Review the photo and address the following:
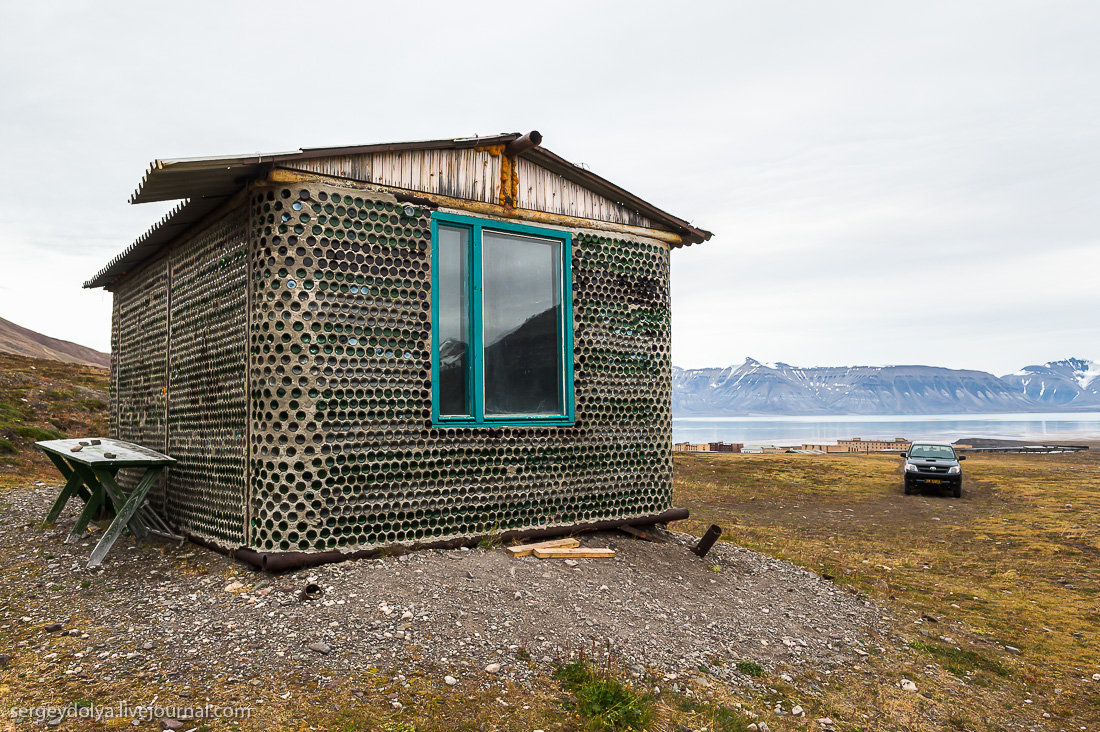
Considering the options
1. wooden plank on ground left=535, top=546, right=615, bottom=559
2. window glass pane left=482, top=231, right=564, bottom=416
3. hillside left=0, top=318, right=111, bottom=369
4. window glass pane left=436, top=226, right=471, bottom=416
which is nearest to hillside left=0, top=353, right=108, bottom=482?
window glass pane left=436, top=226, right=471, bottom=416

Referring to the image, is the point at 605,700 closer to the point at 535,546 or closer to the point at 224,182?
the point at 535,546

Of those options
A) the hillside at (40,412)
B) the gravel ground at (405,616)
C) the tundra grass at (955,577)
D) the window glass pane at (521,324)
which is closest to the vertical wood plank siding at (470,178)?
the window glass pane at (521,324)

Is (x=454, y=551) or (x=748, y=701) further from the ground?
(x=454, y=551)

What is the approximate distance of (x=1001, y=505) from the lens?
21.9 m

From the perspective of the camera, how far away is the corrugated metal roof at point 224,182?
723cm

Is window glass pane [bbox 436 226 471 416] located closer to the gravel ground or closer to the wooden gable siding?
the wooden gable siding

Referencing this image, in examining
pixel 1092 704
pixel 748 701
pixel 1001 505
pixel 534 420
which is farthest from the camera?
pixel 1001 505

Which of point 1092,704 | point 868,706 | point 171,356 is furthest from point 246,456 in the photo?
point 1092,704

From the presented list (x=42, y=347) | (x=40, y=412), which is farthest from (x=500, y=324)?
(x=42, y=347)

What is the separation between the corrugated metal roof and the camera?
7227 millimetres

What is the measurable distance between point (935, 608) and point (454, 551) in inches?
273

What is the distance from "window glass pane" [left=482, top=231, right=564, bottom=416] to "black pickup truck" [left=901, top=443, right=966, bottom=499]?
2014 centimetres

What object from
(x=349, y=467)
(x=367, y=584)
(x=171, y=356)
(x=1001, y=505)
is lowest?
(x=1001, y=505)

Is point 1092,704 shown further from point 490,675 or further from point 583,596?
point 490,675
